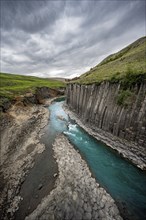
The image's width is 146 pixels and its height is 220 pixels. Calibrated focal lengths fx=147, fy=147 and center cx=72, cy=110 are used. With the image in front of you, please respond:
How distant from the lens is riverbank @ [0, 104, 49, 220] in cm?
1168

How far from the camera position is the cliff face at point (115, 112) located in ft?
49.7

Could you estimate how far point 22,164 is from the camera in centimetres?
1588

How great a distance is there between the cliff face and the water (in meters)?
2.59

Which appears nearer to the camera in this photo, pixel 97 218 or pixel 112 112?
pixel 97 218

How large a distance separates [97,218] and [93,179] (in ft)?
12.3

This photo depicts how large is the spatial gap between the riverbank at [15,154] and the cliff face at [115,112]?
915 cm

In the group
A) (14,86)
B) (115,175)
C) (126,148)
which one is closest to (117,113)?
(126,148)

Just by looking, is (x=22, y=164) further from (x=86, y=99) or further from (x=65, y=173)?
(x=86, y=99)

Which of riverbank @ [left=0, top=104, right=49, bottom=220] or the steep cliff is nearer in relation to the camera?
riverbank @ [left=0, top=104, right=49, bottom=220]

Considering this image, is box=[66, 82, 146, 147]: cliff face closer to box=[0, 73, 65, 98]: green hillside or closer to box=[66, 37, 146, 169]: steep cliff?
box=[66, 37, 146, 169]: steep cliff

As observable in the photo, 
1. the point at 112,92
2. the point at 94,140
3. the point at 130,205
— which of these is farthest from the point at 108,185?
the point at 112,92

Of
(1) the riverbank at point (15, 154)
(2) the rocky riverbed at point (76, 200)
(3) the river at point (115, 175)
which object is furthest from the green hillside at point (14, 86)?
(2) the rocky riverbed at point (76, 200)

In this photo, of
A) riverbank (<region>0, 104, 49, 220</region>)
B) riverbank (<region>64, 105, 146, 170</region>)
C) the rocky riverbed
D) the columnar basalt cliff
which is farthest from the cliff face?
riverbank (<region>0, 104, 49, 220</region>)

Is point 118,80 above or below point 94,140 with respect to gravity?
above
